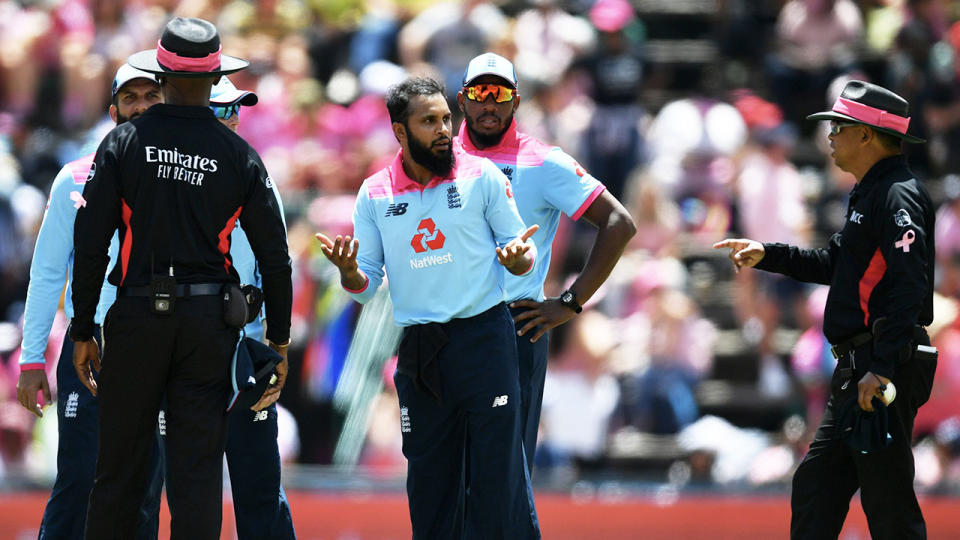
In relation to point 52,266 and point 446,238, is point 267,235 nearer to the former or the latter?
point 446,238

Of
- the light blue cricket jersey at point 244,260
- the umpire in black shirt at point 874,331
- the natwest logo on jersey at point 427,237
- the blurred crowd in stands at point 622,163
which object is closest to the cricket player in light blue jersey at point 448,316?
the natwest logo on jersey at point 427,237

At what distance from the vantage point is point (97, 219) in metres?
5.36

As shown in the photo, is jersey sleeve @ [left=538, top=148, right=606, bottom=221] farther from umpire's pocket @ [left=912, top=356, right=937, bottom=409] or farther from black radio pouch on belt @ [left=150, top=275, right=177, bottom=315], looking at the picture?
black radio pouch on belt @ [left=150, top=275, right=177, bottom=315]

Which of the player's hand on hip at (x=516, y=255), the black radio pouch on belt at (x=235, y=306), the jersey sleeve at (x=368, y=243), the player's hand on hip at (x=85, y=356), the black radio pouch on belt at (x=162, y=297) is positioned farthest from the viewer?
the jersey sleeve at (x=368, y=243)

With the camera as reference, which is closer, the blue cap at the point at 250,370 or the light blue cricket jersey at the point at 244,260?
the blue cap at the point at 250,370

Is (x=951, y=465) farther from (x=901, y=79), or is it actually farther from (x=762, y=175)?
(x=901, y=79)

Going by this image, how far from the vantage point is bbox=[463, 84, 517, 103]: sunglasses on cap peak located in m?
6.45

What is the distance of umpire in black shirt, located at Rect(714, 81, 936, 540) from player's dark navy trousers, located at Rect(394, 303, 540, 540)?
1123 mm

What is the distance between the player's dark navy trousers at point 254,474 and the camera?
607 cm

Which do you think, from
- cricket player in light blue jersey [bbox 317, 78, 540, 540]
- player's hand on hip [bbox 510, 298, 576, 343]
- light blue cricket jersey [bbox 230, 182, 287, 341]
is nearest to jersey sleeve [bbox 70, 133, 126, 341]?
light blue cricket jersey [bbox 230, 182, 287, 341]

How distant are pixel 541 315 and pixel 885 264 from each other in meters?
1.45

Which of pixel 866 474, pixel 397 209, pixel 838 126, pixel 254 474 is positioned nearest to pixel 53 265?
pixel 254 474

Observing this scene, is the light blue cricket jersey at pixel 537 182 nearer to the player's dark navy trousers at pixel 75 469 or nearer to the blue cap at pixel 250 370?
the blue cap at pixel 250 370

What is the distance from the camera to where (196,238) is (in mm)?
5434
